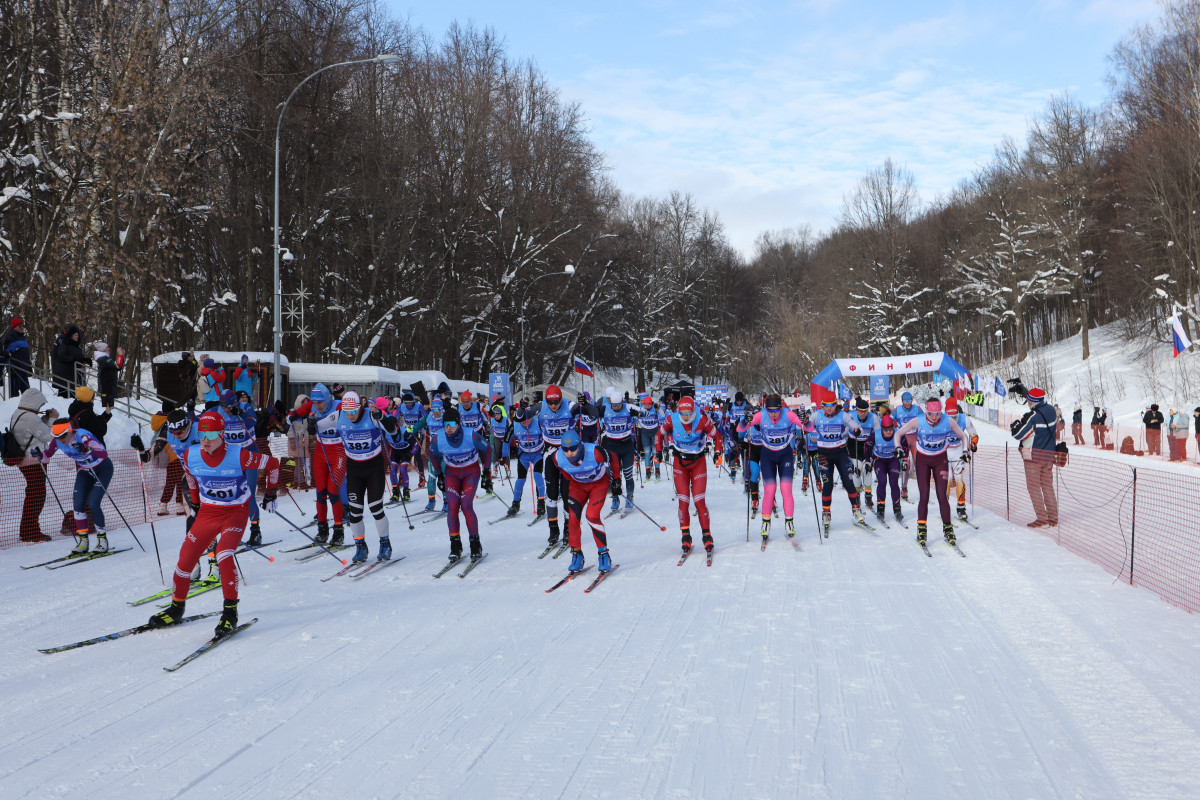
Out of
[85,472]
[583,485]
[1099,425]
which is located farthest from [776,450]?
[1099,425]

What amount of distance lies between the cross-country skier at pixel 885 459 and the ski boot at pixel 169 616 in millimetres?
9841

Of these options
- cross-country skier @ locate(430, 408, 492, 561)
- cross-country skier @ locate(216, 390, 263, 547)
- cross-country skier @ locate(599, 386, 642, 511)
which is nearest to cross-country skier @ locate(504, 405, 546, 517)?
cross-country skier @ locate(599, 386, 642, 511)

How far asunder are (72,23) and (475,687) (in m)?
21.9

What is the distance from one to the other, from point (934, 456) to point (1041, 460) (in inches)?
94.4

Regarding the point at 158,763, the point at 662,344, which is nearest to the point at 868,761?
the point at 158,763

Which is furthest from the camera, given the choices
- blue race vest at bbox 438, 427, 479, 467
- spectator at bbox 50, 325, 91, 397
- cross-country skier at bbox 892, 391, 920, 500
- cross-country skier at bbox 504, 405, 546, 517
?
spectator at bbox 50, 325, 91, 397

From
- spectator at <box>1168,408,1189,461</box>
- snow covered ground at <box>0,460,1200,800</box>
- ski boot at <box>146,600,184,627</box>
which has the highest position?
spectator at <box>1168,408,1189,461</box>

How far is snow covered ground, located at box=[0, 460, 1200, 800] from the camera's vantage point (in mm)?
4449

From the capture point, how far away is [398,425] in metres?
15.3

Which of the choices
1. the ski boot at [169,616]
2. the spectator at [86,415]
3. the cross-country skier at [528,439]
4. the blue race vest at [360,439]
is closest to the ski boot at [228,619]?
the ski boot at [169,616]

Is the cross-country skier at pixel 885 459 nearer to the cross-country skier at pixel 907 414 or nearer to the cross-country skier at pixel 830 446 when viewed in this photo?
the cross-country skier at pixel 907 414

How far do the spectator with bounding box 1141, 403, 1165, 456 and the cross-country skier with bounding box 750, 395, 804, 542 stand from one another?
64.3 feet

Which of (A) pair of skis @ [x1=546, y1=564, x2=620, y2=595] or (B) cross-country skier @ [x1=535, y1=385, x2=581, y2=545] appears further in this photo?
(B) cross-country skier @ [x1=535, y1=385, x2=581, y2=545]

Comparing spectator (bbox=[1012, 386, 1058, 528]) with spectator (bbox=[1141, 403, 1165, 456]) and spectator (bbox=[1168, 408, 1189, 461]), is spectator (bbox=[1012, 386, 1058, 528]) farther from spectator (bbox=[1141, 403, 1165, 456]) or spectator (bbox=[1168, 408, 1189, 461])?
spectator (bbox=[1141, 403, 1165, 456])
